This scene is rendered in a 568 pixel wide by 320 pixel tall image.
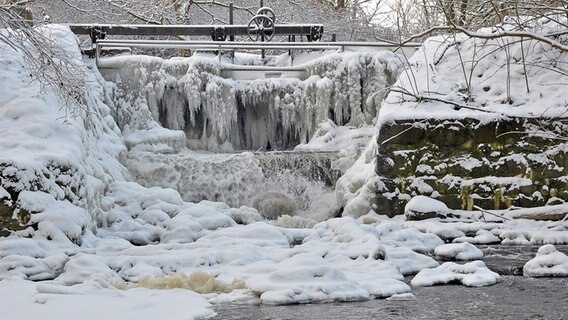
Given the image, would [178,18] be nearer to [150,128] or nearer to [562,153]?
[150,128]

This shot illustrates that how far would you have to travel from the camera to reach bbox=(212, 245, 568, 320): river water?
6348 millimetres

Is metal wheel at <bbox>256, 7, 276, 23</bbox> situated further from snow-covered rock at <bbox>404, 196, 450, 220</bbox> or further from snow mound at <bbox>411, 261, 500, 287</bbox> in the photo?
snow mound at <bbox>411, 261, 500, 287</bbox>

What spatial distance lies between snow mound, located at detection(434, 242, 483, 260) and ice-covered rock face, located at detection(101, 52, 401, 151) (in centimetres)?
585

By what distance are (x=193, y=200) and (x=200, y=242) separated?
390 centimetres

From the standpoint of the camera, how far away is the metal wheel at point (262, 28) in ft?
57.5

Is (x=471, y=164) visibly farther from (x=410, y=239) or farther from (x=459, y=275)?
(x=459, y=275)

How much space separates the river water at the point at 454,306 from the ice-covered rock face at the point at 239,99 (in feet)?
24.8

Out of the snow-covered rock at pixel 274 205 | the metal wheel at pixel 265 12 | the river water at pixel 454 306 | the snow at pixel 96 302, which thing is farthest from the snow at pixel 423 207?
the metal wheel at pixel 265 12

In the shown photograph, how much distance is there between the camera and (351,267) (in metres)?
8.30

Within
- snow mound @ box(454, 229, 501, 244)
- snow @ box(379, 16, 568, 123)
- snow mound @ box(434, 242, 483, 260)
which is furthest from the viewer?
snow @ box(379, 16, 568, 123)

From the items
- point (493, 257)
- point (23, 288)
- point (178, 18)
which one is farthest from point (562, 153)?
point (178, 18)

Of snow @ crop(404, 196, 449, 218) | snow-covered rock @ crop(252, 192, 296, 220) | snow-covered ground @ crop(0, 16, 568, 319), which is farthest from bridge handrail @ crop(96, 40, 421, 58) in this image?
snow @ crop(404, 196, 449, 218)

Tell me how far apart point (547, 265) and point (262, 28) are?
1051cm

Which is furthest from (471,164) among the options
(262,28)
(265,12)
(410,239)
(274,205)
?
(265,12)
